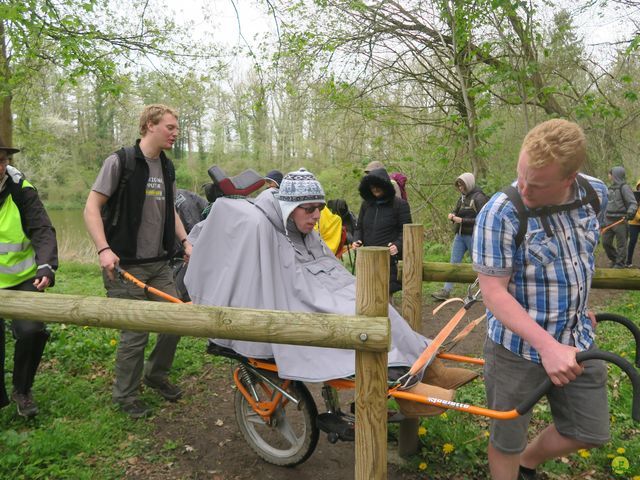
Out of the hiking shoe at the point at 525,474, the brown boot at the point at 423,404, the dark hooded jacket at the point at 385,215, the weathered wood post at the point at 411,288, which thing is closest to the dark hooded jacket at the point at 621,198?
the dark hooded jacket at the point at 385,215

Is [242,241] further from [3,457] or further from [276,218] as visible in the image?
[3,457]

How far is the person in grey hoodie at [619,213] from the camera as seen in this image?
911cm

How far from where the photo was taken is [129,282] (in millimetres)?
3678

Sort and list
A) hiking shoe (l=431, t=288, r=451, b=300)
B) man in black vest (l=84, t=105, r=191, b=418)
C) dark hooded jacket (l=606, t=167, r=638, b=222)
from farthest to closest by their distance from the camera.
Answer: dark hooded jacket (l=606, t=167, r=638, b=222), hiking shoe (l=431, t=288, r=451, b=300), man in black vest (l=84, t=105, r=191, b=418)

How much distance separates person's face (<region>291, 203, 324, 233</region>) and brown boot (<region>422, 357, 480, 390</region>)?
1.02 m

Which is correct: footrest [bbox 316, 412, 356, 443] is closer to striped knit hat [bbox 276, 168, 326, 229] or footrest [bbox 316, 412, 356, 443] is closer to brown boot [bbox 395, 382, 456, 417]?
brown boot [bbox 395, 382, 456, 417]

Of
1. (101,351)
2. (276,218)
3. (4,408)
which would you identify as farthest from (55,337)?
(276,218)

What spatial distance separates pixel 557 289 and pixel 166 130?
112 inches

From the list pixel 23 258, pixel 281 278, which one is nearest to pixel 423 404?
pixel 281 278

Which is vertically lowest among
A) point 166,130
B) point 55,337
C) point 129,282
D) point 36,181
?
point 55,337

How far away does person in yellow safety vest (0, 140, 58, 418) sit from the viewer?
3318mm

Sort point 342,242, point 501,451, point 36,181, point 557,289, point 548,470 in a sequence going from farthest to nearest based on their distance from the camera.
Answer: point 36,181 < point 342,242 < point 548,470 < point 501,451 < point 557,289

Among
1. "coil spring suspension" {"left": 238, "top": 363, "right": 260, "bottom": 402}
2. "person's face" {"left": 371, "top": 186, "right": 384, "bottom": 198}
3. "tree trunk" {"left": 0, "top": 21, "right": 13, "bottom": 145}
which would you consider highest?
"tree trunk" {"left": 0, "top": 21, "right": 13, "bottom": 145}

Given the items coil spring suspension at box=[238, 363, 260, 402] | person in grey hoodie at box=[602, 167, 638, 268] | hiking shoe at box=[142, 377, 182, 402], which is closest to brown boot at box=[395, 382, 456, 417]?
coil spring suspension at box=[238, 363, 260, 402]
